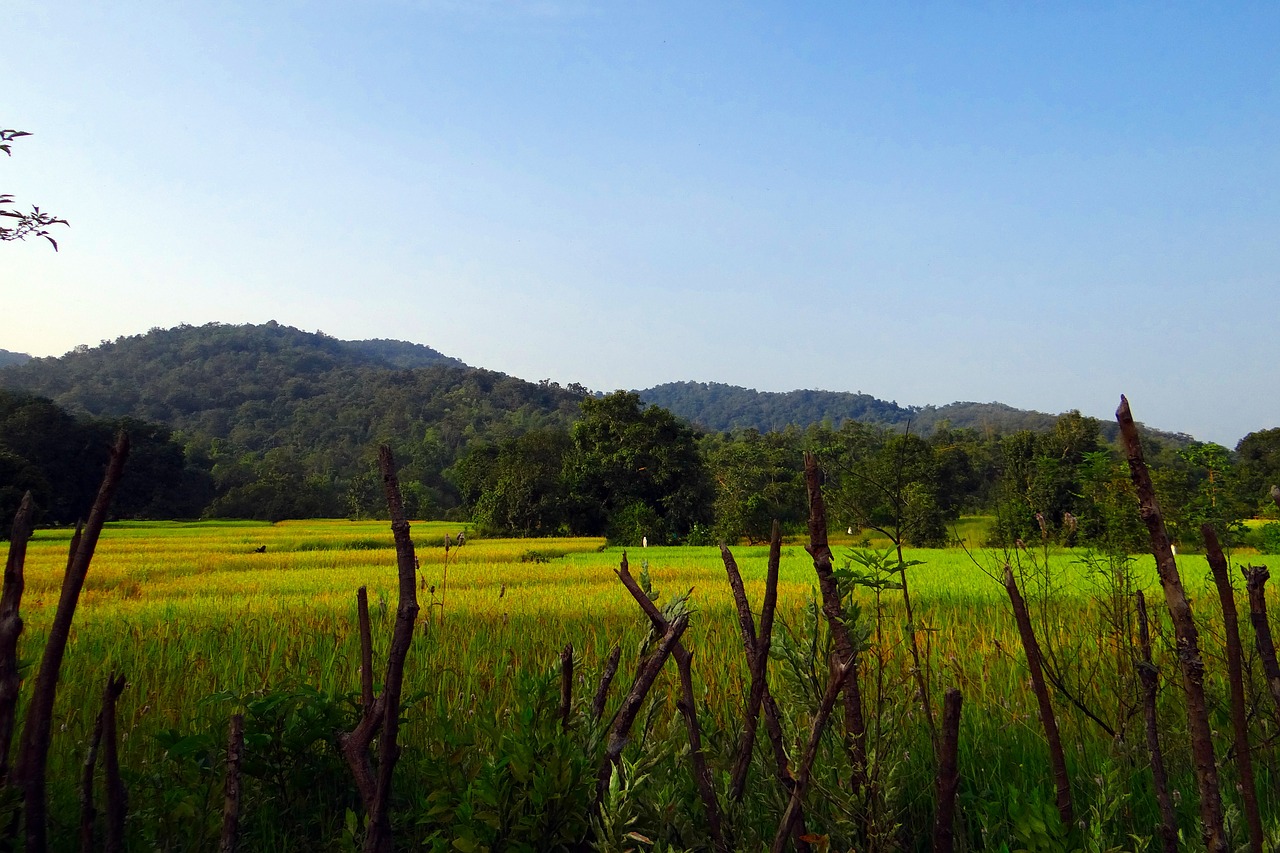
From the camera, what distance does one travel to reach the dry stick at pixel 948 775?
2.28ft

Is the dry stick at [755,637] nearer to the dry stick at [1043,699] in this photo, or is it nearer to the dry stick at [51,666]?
the dry stick at [1043,699]

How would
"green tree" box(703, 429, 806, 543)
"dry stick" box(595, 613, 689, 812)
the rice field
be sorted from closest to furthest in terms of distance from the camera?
"dry stick" box(595, 613, 689, 812), the rice field, "green tree" box(703, 429, 806, 543)

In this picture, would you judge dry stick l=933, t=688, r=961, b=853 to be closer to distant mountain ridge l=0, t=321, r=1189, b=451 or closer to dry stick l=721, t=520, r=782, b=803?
dry stick l=721, t=520, r=782, b=803

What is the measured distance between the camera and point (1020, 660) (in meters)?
3.86

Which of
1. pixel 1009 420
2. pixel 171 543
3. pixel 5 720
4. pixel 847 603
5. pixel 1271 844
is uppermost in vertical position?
pixel 1009 420

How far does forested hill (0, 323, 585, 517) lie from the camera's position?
58344 mm

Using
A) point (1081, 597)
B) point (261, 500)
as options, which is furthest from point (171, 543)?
point (261, 500)

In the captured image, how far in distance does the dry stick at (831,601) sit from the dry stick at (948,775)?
99 mm

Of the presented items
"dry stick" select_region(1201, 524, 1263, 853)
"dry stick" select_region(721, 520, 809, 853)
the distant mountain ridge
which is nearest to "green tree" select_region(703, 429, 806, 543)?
"dry stick" select_region(721, 520, 809, 853)

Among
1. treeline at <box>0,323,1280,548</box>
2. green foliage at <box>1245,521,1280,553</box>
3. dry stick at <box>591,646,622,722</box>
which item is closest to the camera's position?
dry stick at <box>591,646,622,722</box>

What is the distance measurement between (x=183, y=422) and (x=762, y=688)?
346ft

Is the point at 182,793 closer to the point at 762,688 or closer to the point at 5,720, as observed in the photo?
the point at 5,720

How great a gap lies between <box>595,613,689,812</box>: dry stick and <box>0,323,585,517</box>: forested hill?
5447 centimetres

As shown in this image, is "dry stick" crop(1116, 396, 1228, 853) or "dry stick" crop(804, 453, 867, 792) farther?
"dry stick" crop(804, 453, 867, 792)
